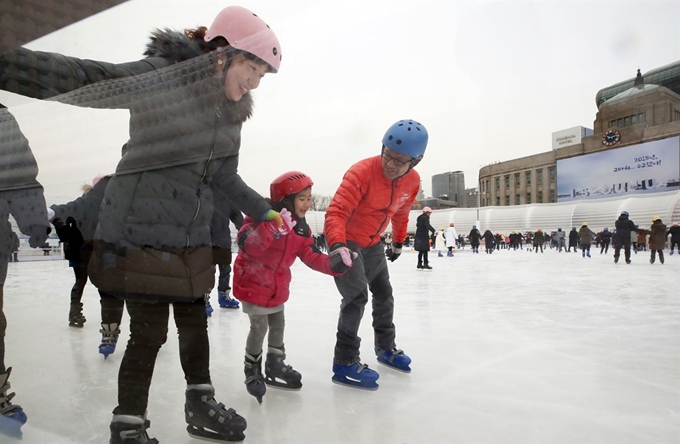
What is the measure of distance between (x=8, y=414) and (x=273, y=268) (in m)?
0.79

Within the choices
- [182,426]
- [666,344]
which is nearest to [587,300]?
[666,344]

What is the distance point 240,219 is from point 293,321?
110cm

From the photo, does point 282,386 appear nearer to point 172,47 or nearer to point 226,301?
point 172,47

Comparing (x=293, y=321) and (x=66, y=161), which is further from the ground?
(x=66, y=161)

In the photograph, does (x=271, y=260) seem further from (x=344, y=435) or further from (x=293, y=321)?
(x=293, y=321)

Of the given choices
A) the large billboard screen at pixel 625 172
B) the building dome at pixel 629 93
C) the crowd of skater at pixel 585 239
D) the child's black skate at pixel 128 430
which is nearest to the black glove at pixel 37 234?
the child's black skate at pixel 128 430

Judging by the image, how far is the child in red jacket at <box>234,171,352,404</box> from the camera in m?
1.30

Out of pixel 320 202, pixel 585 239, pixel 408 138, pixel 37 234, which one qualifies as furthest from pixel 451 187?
pixel 585 239

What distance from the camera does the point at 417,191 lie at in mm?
1713

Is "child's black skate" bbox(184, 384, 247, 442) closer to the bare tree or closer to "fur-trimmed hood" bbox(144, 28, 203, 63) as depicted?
the bare tree

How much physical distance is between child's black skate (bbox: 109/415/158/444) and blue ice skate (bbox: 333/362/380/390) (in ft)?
2.02

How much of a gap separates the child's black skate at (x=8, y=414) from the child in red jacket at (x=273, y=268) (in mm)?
→ 579

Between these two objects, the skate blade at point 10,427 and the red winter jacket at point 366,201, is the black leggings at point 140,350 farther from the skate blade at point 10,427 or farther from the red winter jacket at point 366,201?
the red winter jacket at point 366,201

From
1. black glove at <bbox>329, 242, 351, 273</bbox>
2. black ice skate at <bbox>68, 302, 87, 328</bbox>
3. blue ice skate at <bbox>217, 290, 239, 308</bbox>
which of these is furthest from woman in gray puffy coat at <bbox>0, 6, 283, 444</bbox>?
blue ice skate at <bbox>217, 290, 239, 308</bbox>
